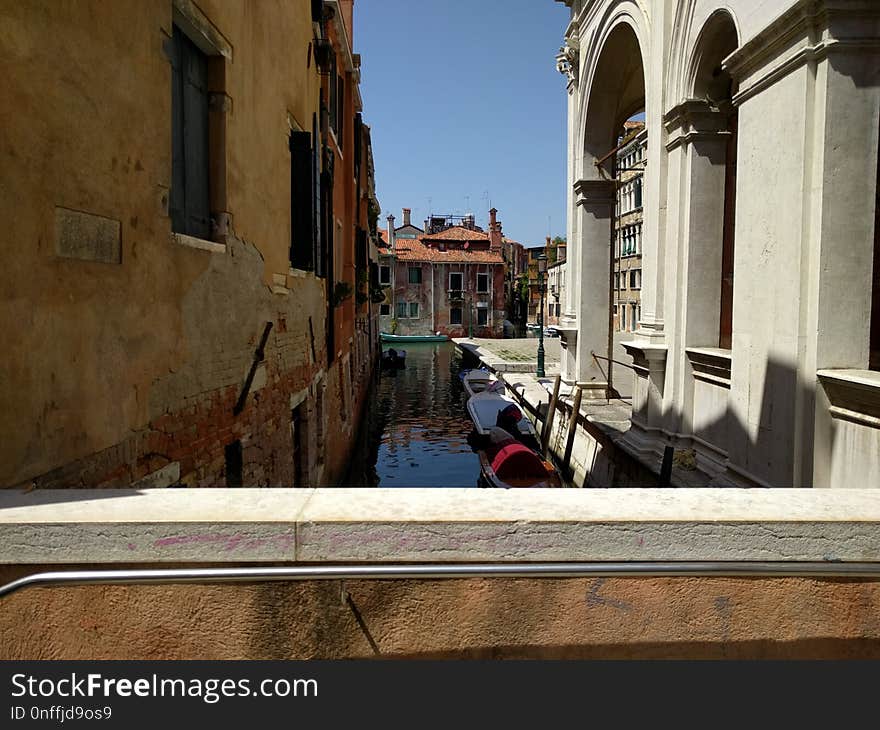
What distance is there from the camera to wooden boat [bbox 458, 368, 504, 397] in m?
19.7

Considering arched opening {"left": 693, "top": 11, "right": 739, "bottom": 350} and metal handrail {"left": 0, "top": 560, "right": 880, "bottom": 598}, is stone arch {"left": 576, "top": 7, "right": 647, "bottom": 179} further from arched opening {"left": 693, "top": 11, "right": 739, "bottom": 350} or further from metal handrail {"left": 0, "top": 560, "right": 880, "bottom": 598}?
metal handrail {"left": 0, "top": 560, "right": 880, "bottom": 598}

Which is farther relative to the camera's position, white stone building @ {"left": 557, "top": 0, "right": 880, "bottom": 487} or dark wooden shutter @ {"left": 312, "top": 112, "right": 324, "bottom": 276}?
dark wooden shutter @ {"left": 312, "top": 112, "right": 324, "bottom": 276}

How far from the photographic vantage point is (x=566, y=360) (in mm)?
12852

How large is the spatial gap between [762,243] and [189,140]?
4.48 meters

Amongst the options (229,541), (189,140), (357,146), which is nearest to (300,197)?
(189,140)

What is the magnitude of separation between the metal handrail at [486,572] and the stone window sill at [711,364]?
5057 millimetres

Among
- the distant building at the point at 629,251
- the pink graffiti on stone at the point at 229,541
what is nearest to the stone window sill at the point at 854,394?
the pink graffiti on stone at the point at 229,541

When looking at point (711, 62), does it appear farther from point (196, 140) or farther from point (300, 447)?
point (300, 447)

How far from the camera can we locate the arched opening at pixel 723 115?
692cm

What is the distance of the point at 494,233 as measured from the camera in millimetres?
51031

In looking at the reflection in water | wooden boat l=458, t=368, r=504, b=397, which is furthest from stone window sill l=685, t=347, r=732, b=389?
wooden boat l=458, t=368, r=504, b=397

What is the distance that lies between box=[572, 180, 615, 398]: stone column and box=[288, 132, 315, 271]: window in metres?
6.29

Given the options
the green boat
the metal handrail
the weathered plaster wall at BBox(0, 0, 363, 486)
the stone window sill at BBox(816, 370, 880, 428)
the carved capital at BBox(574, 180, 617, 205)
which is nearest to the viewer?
the metal handrail

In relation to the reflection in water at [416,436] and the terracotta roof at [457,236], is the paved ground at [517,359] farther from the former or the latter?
the terracotta roof at [457,236]
